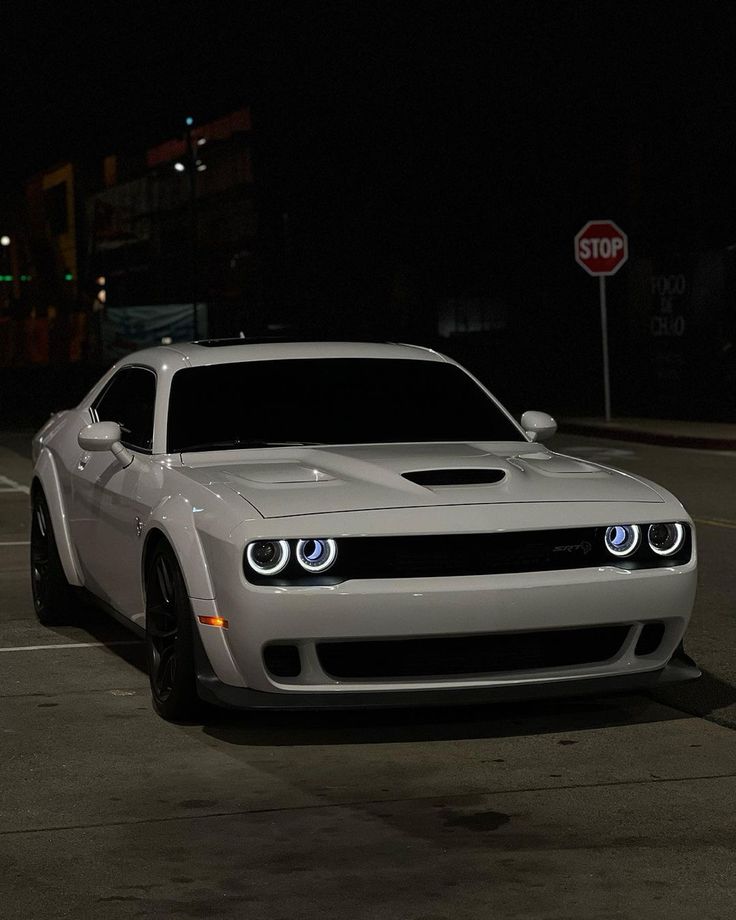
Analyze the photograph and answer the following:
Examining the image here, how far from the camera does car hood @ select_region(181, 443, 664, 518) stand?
6.25 metres

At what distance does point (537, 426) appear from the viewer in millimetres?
7828

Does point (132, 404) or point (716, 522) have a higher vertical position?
point (132, 404)

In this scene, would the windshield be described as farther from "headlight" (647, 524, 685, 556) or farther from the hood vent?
"headlight" (647, 524, 685, 556)

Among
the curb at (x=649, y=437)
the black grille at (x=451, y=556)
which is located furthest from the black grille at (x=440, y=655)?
the curb at (x=649, y=437)

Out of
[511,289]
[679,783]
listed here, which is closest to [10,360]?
[511,289]

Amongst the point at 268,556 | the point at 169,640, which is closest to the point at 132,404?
the point at 169,640

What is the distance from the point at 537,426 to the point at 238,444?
1.38 m

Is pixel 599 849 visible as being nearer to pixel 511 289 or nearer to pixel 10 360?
pixel 511 289

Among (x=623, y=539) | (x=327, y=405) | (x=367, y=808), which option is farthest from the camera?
(x=327, y=405)

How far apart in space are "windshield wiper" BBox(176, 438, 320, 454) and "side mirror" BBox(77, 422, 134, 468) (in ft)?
1.03

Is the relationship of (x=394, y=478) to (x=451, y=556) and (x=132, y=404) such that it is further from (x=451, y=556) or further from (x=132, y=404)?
(x=132, y=404)

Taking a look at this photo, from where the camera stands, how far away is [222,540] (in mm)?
6184

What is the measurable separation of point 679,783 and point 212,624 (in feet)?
5.63

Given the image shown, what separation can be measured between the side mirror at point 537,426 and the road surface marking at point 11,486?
390 inches
